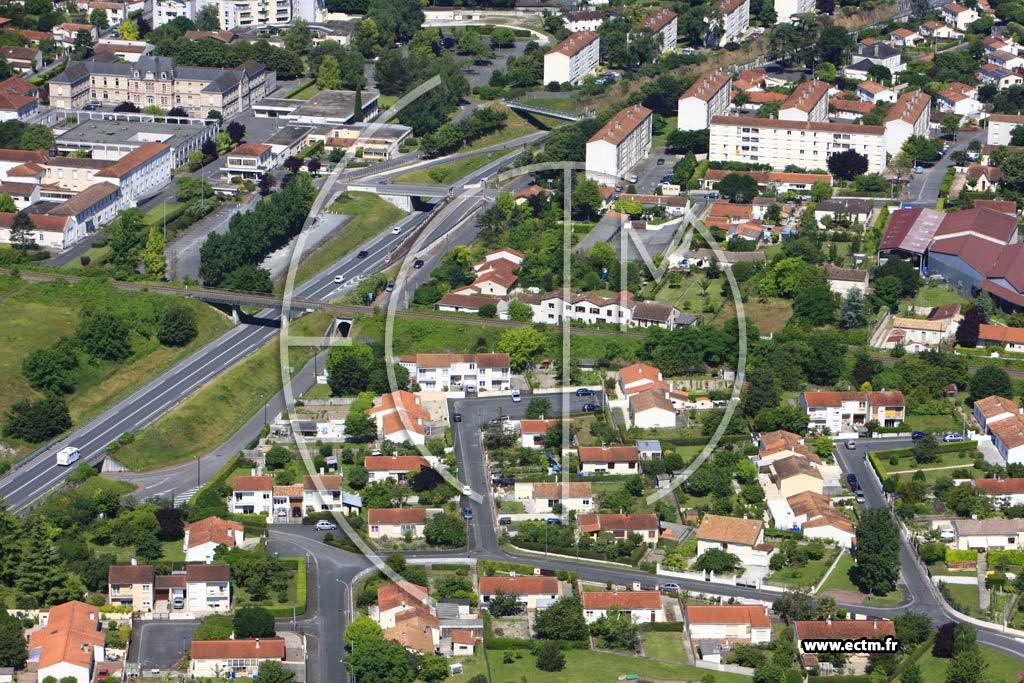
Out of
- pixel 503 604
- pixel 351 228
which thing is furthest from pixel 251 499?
pixel 351 228

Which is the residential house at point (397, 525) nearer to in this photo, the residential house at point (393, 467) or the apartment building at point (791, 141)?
the residential house at point (393, 467)

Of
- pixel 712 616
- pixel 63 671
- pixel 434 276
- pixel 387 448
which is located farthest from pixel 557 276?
pixel 63 671

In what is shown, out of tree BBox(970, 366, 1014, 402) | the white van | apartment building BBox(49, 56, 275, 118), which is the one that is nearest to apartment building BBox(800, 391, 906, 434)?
A: tree BBox(970, 366, 1014, 402)

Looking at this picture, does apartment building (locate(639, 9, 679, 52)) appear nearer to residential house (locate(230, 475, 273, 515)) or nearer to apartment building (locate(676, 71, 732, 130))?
apartment building (locate(676, 71, 732, 130))

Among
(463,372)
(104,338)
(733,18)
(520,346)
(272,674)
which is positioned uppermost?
(733,18)

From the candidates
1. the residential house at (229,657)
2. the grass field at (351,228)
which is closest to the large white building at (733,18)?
the grass field at (351,228)

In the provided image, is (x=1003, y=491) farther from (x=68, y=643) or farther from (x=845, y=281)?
(x=68, y=643)
